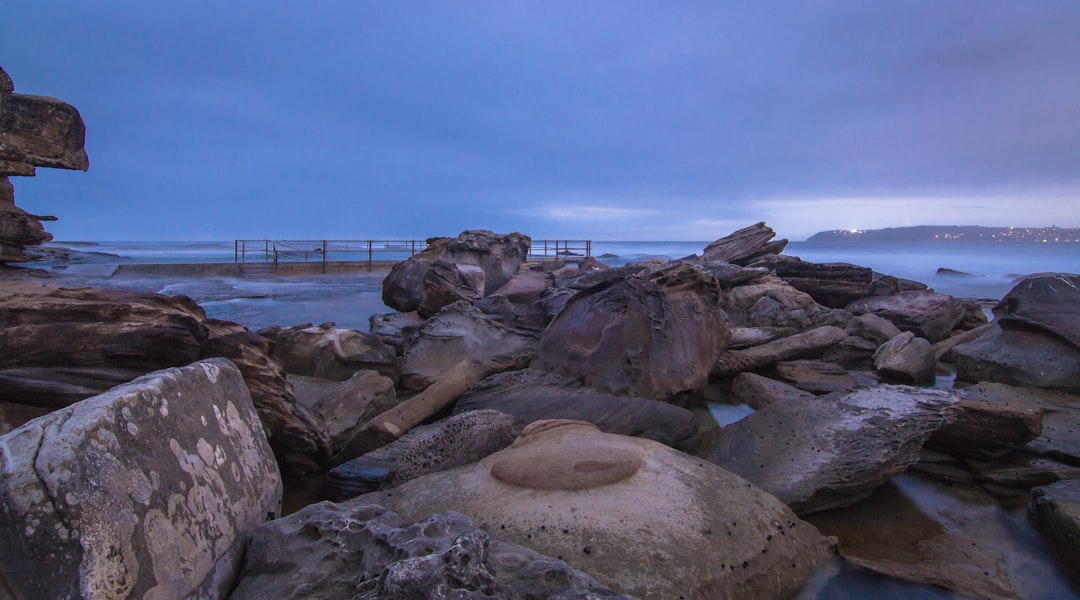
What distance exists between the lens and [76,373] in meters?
2.79

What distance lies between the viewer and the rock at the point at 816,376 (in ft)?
18.8

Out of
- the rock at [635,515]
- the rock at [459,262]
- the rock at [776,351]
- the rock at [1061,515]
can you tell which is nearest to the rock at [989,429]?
the rock at [1061,515]

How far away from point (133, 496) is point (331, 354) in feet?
13.7

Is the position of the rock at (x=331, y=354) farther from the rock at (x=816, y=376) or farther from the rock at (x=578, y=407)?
the rock at (x=816, y=376)

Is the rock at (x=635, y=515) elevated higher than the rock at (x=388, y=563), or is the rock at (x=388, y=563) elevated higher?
the rock at (x=388, y=563)

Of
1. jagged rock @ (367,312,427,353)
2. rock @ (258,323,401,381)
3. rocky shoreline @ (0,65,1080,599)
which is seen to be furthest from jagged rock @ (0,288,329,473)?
jagged rock @ (367,312,427,353)

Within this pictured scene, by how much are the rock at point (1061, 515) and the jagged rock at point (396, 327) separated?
5.76m

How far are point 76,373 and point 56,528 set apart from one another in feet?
5.70

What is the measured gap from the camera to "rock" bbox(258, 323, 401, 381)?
18.7ft

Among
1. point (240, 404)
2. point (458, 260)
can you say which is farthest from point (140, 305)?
point (458, 260)

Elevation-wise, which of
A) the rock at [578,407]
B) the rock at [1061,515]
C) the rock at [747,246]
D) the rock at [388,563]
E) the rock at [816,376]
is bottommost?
the rock at [1061,515]

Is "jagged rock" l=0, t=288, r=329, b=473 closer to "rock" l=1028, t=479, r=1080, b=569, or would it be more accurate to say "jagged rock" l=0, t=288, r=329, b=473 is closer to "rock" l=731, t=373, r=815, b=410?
"rock" l=731, t=373, r=815, b=410

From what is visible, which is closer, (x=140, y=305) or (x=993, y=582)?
(x=993, y=582)

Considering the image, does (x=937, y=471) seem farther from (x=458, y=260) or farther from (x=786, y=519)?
(x=458, y=260)
